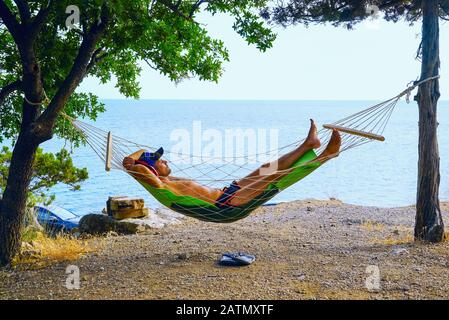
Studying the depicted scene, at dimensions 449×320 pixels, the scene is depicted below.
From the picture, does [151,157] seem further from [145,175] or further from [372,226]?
[372,226]

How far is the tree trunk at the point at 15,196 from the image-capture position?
12.2ft

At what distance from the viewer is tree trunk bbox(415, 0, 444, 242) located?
13.6 feet

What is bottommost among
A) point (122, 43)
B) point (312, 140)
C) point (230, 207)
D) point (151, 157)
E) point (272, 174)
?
point (230, 207)

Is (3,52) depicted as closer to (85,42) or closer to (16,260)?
(85,42)

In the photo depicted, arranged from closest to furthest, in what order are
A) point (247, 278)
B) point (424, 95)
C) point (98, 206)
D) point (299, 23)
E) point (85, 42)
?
point (247, 278) → point (85, 42) → point (424, 95) → point (299, 23) → point (98, 206)

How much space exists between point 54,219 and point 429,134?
15.3 ft

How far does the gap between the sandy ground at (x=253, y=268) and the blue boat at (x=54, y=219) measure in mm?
1974

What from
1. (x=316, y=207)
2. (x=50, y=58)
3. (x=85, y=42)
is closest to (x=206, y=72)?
(x=85, y=42)

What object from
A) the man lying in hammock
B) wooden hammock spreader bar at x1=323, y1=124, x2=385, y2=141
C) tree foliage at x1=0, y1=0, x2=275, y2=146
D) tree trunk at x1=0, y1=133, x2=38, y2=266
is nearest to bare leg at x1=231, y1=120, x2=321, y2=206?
the man lying in hammock

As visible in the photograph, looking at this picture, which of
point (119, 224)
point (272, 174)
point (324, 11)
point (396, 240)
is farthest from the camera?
point (119, 224)

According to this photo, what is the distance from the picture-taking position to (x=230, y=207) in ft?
10.7

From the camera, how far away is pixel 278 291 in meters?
3.07

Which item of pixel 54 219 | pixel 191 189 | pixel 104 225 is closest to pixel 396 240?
pixel 191 189

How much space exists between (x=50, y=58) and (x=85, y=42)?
0.59 metres
